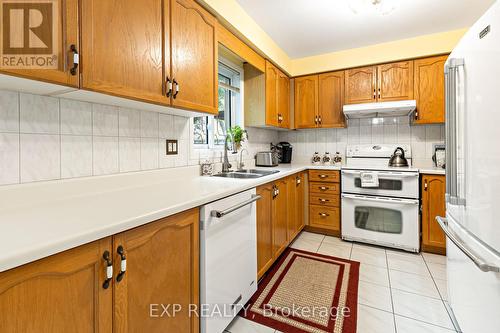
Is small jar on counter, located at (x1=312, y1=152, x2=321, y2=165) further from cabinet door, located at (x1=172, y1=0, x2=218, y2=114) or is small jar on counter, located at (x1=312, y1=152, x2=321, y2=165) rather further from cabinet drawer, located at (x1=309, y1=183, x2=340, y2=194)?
cabinet door, located at (x1=172, y1=0, x2=218, y2=114)

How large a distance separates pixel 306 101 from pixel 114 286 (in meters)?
3.10

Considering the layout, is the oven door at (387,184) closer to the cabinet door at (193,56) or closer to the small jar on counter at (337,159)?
the small jar on counter at (337,159)

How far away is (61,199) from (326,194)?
8.47 feet

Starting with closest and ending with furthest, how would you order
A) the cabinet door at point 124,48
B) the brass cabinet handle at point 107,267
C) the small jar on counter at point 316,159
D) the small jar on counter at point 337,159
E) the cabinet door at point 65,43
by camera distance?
the brass cabinet handle at point 107,267 < the cabinet door at point 65,43 < the cabinet door at point 124,48 < the small jar on counter at point 337,159 < the small jar on counter at point 316,159

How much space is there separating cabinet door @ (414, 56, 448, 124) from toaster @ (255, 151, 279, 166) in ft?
5.49

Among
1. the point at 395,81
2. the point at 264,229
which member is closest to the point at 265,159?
the point at 264,229

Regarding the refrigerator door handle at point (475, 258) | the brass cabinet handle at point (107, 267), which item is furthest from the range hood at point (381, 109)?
the brass cabinet handle at point (107, 267)

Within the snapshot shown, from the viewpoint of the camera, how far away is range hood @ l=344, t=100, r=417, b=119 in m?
2.66

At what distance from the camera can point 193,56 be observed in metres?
1.55

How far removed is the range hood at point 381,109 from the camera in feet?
8.72

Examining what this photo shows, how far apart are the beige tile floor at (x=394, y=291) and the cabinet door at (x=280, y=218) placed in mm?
432

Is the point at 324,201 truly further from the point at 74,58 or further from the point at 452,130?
the point at 74,58

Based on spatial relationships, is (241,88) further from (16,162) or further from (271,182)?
(16,162)

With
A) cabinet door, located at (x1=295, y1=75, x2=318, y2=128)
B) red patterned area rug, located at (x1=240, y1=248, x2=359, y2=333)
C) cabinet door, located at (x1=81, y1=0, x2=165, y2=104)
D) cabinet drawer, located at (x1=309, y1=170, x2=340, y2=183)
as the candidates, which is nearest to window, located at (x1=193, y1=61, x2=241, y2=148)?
cabinet door, located at (x1=81, y1=0, x2=165, y2=104)
